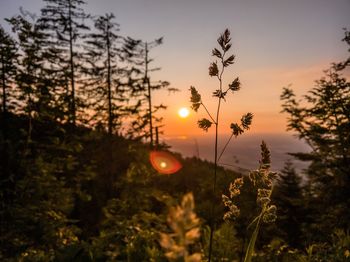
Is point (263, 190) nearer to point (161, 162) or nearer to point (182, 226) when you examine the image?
point (182, 226)

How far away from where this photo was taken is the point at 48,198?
421 inches

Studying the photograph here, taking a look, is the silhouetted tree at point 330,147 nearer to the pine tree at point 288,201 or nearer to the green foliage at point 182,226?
the pine tree at point 288,201

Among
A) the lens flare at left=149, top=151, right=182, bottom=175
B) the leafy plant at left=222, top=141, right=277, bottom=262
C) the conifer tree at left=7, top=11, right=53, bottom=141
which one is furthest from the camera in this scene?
the lens flare at left=149, top=151, right=182, bottom=175

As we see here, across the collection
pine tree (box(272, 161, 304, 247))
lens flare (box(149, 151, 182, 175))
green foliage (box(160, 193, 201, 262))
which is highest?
green foliage (box(160, 193, 201, 262))

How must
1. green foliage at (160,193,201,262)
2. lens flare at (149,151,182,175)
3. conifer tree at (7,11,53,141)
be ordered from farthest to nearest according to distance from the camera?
lens flare at (149,151,182,175), conifer tree at (7,11,53,141), green foliage at (160,193,201,262)

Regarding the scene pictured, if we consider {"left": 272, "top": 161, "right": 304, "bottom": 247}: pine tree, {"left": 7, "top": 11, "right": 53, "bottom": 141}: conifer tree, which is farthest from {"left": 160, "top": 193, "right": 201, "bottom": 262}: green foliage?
{"left": 272, "top": 161, "right": 304, "bottom": 247}: pine tree

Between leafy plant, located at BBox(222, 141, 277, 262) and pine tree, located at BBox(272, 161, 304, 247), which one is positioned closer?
leafy plant, located at BBox(222, 141, 277, 262)

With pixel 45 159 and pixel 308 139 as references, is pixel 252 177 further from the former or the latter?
pixel 308 139

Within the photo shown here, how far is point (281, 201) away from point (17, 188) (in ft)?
55.6

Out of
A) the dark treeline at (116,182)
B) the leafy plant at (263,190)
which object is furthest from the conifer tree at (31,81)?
the leafy plant at (263,190)

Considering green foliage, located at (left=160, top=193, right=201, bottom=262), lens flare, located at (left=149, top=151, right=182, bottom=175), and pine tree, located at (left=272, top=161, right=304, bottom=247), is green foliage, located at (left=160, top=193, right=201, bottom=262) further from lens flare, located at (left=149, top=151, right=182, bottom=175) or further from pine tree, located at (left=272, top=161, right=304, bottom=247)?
pine tree, located at (left=272, top=161, right=304, bottom=247)

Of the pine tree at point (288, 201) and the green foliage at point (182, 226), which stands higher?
the green foliage at point (182, 226)

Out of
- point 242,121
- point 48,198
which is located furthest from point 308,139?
point 242,121

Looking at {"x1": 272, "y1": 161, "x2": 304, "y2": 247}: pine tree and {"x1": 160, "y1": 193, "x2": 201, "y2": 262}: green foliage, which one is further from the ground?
{"x1": 160, "y1": 193, "x2": 201, "y2": 262}: green foliage
